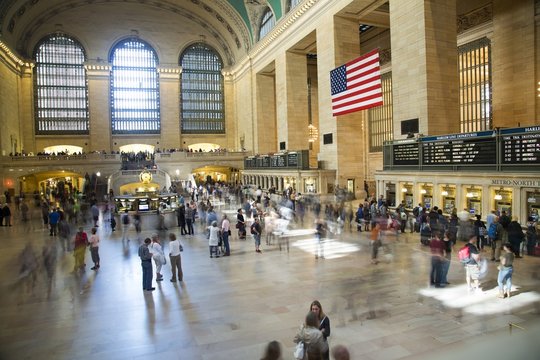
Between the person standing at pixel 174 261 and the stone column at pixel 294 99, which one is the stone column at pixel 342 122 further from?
the person standing at pixel 174 261

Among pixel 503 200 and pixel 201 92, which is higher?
pixel 201 92

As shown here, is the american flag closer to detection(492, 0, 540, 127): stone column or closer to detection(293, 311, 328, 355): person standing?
detection(492, 0, 540, 127): stone column

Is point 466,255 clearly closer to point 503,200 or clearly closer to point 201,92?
point 503,200

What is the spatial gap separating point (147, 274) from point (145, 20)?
37.6 m

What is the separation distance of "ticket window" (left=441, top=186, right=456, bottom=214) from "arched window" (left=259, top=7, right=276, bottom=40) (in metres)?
22.7

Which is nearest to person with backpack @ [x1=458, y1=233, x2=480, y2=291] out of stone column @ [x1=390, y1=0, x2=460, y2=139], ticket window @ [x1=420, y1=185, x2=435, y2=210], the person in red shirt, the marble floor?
the marble floor

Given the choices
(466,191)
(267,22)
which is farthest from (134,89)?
(466,191)

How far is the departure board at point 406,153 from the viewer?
14.7 meters

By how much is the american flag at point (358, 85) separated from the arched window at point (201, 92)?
25.3 metres

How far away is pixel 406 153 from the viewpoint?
595 inches

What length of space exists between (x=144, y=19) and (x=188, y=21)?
14.5 feet

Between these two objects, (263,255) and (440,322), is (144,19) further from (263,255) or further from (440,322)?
(440,322)

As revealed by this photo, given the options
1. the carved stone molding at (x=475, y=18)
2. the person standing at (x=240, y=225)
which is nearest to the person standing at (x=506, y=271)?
the person standing at (x=240, y=225)

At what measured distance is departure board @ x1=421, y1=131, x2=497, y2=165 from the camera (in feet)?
38.5
